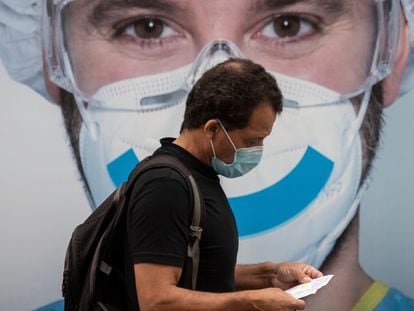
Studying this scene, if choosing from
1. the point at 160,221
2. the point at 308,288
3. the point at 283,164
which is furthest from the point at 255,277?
the point at 283,164

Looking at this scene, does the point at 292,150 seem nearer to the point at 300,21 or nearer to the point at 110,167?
the point at 300,21

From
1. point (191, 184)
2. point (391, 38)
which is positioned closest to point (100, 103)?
point (391, 38)

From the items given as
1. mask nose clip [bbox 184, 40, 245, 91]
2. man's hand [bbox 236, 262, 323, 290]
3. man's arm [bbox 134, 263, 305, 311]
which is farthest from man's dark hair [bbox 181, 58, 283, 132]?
mask nose clip [bbox 184, 40, 245, 91]

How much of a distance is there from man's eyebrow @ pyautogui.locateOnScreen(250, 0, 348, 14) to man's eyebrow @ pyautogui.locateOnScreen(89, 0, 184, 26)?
0.31m

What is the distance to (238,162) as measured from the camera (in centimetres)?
151

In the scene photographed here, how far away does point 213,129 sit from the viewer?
1.44 metres

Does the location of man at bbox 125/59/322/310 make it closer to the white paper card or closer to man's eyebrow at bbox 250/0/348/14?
the white paper card

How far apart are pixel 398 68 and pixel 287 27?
46cm

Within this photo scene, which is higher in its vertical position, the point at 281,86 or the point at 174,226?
the point at 281,86

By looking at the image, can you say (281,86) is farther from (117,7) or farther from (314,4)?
(117,7)

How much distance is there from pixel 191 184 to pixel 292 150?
131cm

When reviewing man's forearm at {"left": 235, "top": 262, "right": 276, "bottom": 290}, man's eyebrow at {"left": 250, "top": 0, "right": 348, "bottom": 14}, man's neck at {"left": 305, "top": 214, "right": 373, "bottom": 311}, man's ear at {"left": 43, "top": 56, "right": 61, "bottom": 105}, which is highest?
man's eyebrow at {"left": 250, "top": 0, "right": 348, "bottom": 14}

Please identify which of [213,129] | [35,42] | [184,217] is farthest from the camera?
[35,42]

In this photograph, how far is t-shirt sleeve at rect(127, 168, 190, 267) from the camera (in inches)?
51.4
